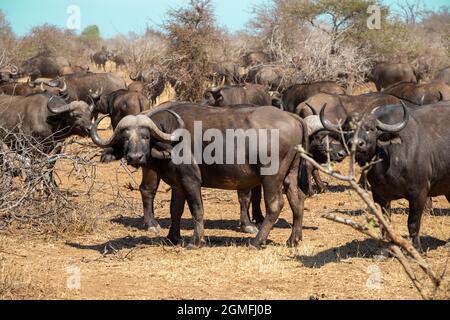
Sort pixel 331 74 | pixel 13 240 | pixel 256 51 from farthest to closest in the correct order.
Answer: pixel 256 51, pixel 331 74, pixel 13 240

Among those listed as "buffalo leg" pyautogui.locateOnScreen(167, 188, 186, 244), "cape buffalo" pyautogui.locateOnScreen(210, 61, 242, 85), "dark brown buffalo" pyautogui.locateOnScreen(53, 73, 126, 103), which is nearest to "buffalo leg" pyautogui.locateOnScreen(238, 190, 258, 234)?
"buffalo leg" pyautogui.locateOnScreen(167, 188, 186, 244)

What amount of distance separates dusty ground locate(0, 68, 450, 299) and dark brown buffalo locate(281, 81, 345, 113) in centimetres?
513

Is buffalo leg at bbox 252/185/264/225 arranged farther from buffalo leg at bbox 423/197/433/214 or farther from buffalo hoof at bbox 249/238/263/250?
buffalo leg at bbox 423/197/433/214

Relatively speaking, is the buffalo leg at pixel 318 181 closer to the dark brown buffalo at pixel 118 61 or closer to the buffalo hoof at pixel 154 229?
the buffalo hoof at pixel 154 229

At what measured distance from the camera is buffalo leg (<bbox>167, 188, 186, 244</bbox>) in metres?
8.14

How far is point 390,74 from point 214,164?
1954 cm

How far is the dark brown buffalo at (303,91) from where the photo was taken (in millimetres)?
14742

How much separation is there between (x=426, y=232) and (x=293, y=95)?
23.1 ft

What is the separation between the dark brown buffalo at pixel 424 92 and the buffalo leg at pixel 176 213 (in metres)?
6.34

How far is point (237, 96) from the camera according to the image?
1378cm

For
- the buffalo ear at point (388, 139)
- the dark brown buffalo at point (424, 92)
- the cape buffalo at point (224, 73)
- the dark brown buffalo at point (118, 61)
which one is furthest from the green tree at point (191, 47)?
the dark brown buffalo at point (118, 61)
